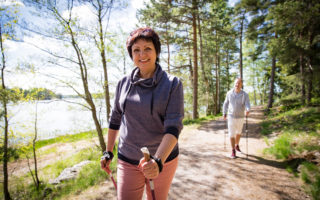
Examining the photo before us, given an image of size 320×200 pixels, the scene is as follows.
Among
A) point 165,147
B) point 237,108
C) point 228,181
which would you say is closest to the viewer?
point 165,147

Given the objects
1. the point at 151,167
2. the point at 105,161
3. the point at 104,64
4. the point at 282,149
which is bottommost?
the point at 282,149

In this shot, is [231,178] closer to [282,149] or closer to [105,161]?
[282,149]

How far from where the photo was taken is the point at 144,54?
53.9 inches

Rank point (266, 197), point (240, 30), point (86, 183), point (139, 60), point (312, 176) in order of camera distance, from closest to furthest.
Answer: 1. point (139, 60)
2. point (266, 197)
3. point (312, 176)
4. point (86, 183)
5. point (240, 30)

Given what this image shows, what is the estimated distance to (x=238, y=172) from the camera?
12.7 ft

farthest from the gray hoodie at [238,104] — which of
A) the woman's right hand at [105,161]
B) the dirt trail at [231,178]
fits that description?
the woman's right hand at [105,161]

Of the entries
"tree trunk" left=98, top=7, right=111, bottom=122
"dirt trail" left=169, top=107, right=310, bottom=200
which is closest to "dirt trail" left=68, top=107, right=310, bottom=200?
"dirt trail" left=169, top=107, right=310, bottom=200

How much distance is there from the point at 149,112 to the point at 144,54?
1.64 ft

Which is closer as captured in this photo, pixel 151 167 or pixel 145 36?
pixel 151 167

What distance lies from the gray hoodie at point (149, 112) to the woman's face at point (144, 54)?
0.09 metres

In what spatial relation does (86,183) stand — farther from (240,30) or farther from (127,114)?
(240,30)

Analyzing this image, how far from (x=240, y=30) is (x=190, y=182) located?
657 inches

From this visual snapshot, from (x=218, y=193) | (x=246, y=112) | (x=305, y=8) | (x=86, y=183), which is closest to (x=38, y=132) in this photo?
(x=86, y=183)

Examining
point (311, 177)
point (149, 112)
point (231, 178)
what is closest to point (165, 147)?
point (149, 112)
